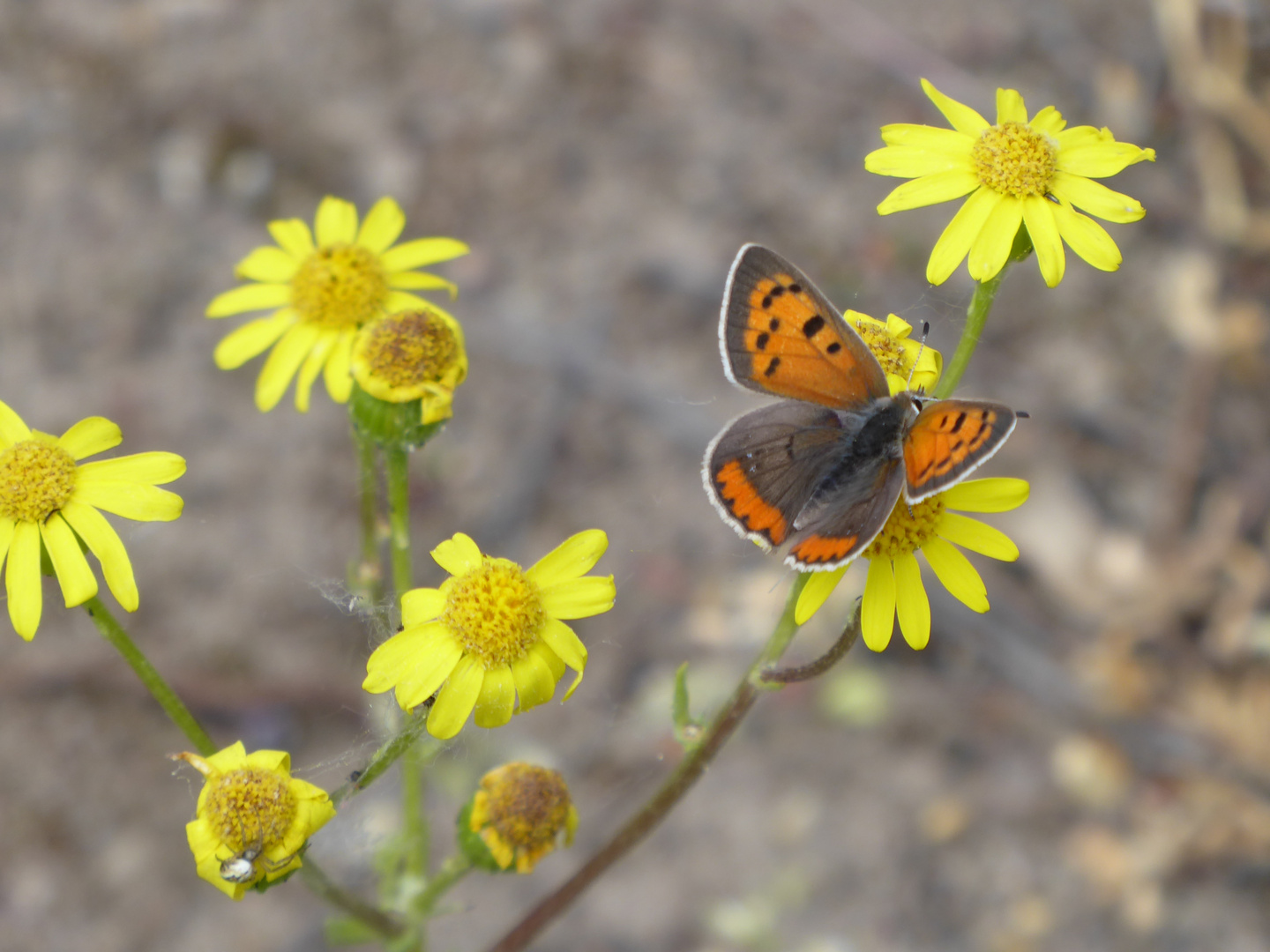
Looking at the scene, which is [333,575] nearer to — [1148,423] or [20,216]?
[20,216]

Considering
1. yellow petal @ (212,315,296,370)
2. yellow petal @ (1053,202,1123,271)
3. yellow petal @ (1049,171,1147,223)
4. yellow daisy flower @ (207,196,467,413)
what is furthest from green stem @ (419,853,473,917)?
yellow petal @ (1049,171,1147,223)

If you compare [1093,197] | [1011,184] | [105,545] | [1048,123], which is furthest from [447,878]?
[1048,123]

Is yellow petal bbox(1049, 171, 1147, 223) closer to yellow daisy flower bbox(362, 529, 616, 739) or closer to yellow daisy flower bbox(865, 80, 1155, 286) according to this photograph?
yellow daisy flower bbox(865, 80, 1155, 286)

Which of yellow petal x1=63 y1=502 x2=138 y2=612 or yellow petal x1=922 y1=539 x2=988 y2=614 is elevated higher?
yellow petal x1=922 y1=539 x2=988 y2=614

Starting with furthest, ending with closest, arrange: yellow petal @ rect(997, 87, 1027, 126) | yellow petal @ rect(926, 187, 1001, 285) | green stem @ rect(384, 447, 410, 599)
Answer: green stem @ rect(384, 447, 410, 599), yellow petal @ rect(997, 87, 1027, 126), yellow petal @ rect(926, 187, 1001, 285)

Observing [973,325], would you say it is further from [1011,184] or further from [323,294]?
[323,294]

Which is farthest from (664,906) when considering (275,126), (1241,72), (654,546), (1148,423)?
(1241,72)

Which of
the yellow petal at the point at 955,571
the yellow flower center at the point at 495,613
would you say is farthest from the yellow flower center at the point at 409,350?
the yellow petal at the point at 955,571
